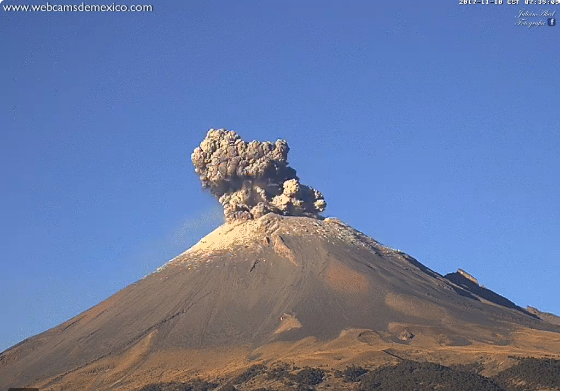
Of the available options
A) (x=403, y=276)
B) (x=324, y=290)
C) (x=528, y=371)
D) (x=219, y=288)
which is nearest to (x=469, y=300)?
(x=403, y=276)

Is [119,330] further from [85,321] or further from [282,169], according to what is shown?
[282,169]

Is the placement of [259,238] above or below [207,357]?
above

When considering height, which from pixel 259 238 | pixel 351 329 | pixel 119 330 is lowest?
pixel 351 329

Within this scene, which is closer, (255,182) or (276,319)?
(276,319)

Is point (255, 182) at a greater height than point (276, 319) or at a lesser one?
greater

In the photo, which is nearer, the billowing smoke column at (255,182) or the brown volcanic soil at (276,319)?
the brown volcanic soil at (276,319)

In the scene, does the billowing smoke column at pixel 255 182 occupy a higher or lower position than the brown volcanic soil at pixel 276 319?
higher
